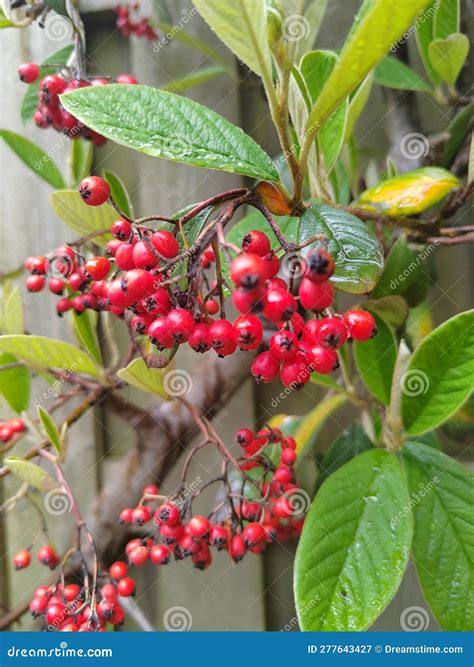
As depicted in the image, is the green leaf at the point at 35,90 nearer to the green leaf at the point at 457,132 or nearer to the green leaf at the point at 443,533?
the green leaf at the point at 457,132

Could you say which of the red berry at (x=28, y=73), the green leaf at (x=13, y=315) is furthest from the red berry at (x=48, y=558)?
the red berry at (x=28, y=73)

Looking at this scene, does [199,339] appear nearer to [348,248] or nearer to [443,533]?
[348,248]

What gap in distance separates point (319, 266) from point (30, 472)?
18.0 inches

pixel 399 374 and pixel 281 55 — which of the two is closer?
pixel 281 55

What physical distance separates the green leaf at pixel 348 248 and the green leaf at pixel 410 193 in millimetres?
167

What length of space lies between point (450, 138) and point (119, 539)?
2.61 feet

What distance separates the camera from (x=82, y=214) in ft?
2.38

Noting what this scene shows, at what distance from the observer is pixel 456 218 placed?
86 centimetres

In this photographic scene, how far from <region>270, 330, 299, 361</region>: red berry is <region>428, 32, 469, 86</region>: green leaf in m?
0.56

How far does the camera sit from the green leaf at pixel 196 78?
959mm

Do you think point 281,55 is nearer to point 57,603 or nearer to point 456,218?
point 456,218

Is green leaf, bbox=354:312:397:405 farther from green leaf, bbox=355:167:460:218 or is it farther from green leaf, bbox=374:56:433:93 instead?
green leaf, bbox=374:56:433:93

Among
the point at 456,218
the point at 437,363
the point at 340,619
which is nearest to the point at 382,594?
the point at 340,619

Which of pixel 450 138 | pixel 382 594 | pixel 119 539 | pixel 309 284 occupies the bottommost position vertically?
pixel 119 539
